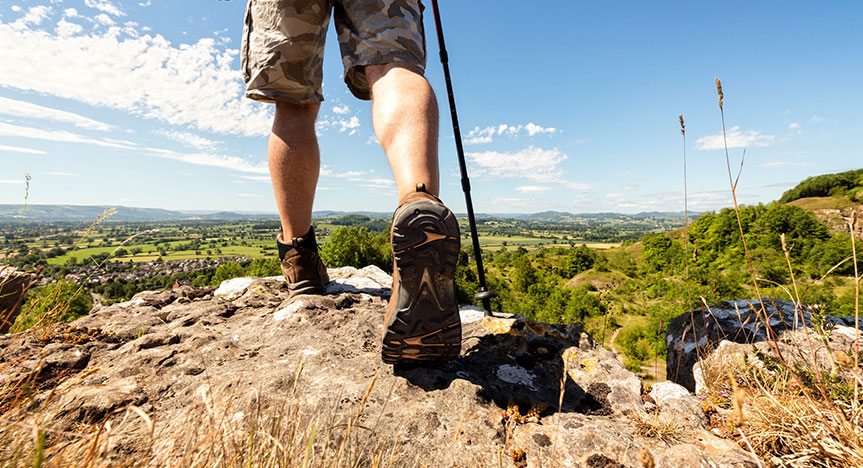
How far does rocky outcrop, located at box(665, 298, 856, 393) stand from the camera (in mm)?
1718

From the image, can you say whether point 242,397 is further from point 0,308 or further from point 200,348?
point 0,308

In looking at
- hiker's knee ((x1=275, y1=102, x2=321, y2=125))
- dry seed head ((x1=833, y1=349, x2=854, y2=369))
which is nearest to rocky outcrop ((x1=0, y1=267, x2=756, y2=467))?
dry seed head ((x1=833, y1=349, x2=854, y2=369))

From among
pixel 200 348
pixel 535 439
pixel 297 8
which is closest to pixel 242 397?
pixel 200 348

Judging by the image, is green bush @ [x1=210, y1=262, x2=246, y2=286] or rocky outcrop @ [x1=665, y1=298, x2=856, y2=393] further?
green bush @ [x1=210, y1=262, x2=246, y2=286]

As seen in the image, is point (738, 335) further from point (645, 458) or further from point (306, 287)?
point (306, 287)

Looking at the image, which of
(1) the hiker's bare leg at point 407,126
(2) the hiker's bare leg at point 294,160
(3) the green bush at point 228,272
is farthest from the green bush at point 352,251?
(1) the hiker's bare leg at point 407,126

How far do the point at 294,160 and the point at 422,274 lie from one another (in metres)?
1.40

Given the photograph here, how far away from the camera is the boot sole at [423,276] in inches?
52.2

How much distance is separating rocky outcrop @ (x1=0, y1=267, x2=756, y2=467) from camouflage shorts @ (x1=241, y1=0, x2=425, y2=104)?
1388 millimetres

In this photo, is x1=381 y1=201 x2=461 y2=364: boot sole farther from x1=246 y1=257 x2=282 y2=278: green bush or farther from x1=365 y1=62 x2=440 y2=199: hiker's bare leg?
x1=246 y1=257 x2=282 y2=278: green bush

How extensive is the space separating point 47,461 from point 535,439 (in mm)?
1308

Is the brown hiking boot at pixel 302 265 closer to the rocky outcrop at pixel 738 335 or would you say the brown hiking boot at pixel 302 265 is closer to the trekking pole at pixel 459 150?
the trekking pole at pixel 459 150

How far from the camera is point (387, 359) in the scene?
1.44 m

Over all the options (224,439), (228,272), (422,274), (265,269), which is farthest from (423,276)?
(228,272)
